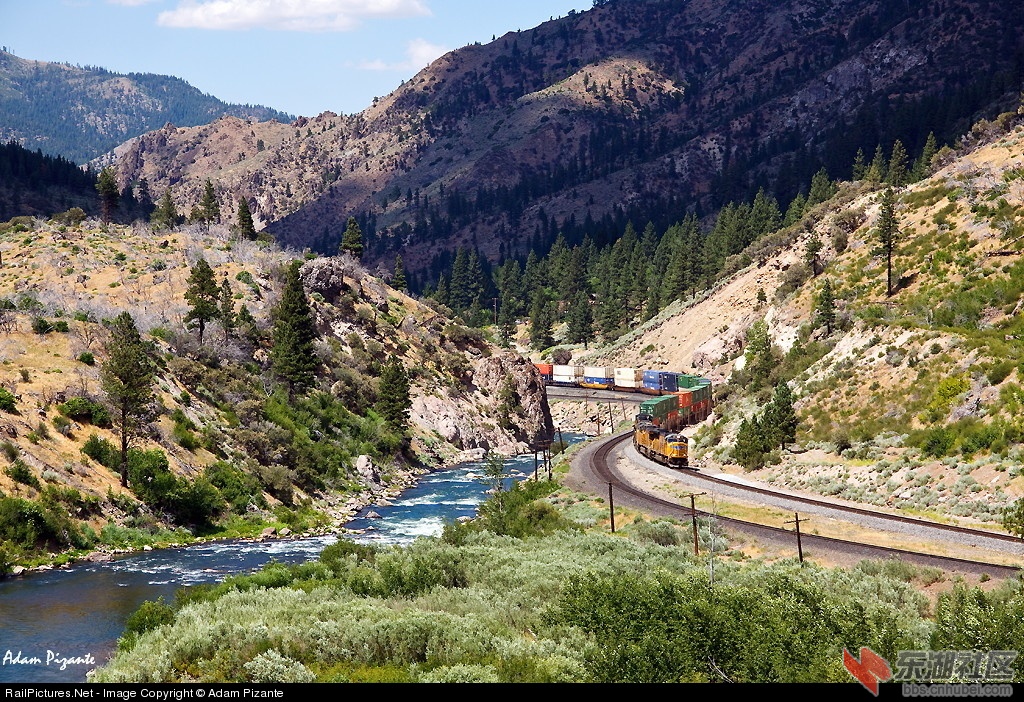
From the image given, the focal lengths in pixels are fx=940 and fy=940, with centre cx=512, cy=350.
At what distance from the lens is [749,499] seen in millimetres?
50406

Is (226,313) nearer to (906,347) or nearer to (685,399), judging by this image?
(685,399)

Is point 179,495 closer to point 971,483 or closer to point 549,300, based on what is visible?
point 971,483

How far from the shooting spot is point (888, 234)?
265 feet

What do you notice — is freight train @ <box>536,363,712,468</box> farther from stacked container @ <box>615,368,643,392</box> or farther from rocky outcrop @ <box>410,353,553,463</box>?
rocky outcrop @ <box>410,353,553,463</box>

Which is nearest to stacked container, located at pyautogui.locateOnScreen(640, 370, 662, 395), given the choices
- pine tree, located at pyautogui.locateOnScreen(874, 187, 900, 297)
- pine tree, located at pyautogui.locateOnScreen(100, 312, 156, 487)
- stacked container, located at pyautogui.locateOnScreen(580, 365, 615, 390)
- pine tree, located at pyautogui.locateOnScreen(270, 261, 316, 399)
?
stacked container, located at pyautogui.locateOnScreen(580, 365, 615, 390)

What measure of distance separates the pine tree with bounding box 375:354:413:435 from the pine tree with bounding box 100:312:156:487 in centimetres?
2594

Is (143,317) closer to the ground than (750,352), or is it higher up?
higher up

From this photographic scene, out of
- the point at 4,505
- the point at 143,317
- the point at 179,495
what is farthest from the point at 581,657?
the point at 143,317

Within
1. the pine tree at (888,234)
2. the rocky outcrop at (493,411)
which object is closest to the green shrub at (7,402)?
the rocky outcrop at (493,411)

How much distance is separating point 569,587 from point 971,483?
28.0 m

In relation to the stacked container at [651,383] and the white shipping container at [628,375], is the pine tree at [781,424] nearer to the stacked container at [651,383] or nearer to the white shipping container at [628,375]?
the stacked container at [651,383]

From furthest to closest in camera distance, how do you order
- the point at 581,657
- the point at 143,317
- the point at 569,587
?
the point at 143,317, the point at 569,587, the point at 581,657

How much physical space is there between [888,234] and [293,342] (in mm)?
50662

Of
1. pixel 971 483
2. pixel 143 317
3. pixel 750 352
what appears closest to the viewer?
pixel 971 483
